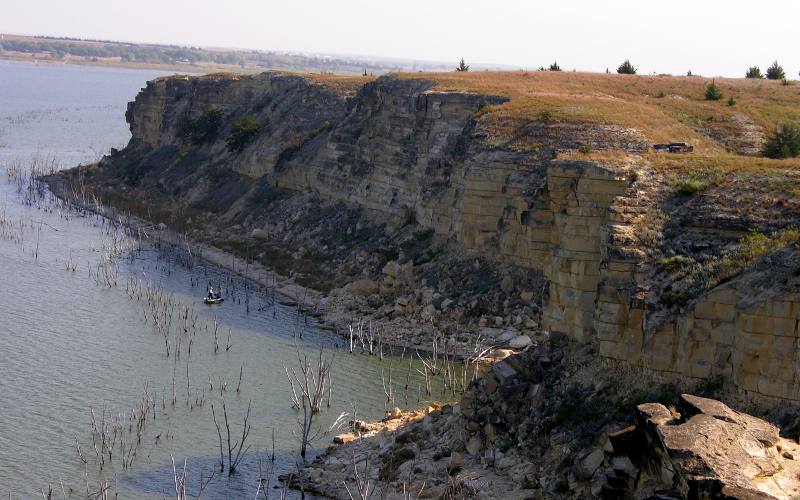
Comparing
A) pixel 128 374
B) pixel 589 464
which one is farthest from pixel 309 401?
pixel 128 374

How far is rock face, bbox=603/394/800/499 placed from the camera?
22781 mm

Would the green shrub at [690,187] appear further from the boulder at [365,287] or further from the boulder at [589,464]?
the boulder at [365,287]

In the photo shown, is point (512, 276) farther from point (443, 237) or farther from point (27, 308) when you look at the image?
point (27, 308)

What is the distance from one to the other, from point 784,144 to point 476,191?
14284mm

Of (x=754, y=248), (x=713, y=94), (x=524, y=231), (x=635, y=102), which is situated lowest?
(x=524, y=231)

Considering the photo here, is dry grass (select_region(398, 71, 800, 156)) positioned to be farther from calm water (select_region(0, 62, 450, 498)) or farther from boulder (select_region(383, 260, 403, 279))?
calm water (select_region(0, 62, 450, 498))

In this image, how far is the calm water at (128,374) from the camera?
3384cm

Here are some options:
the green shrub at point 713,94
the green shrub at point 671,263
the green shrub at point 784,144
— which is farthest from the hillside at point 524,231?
the green shrub at point 784,144

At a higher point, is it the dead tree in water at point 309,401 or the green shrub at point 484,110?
the green shrub at point 484,110

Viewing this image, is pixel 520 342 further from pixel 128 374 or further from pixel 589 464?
pixel 589 464

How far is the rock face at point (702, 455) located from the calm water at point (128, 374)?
35.3 ft

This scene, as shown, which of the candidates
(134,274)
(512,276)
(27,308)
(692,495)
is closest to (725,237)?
(692,495)

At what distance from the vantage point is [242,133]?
88.4 meters

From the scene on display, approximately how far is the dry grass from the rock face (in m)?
30.0
